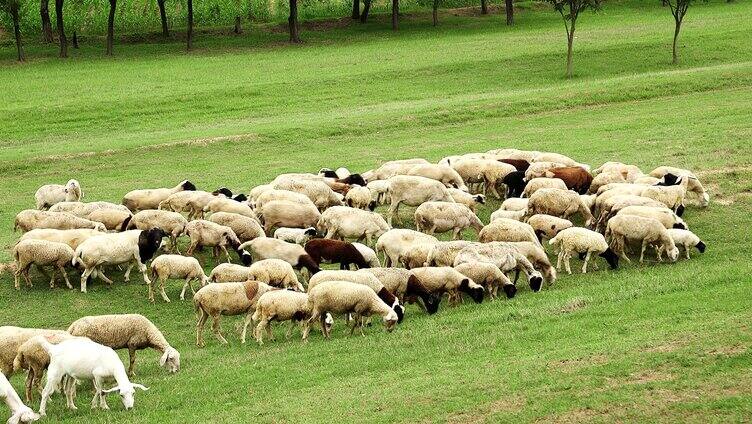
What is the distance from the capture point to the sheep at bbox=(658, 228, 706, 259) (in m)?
22.9

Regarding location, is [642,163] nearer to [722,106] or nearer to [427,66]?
[722,106]

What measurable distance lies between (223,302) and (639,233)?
9.31 metres

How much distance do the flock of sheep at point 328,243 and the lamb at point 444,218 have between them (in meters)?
0.03

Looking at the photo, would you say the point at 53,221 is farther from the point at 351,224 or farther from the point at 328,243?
the point at 351,224

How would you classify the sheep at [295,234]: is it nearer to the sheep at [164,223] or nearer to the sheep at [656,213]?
the sheep at [164,223]

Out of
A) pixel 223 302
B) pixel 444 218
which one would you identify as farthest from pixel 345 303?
pixel 444 218

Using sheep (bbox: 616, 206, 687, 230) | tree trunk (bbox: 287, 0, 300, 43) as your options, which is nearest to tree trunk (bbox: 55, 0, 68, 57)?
tree trunk (bbox: 287, 0, 300, 43)

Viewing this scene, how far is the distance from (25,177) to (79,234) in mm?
13852

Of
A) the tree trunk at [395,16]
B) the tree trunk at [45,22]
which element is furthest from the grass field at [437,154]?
the tree trunk at [45,22]

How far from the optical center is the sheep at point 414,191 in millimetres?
26656

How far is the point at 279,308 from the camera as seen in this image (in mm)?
18938

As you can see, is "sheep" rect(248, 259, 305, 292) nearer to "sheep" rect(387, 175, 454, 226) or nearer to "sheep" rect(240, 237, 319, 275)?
"sheep" rect(240, 237, 319, 275)

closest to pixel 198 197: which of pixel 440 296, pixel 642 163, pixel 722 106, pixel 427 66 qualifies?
pixel 440 296

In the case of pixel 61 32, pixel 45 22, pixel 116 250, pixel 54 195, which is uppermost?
pixel 45 22
